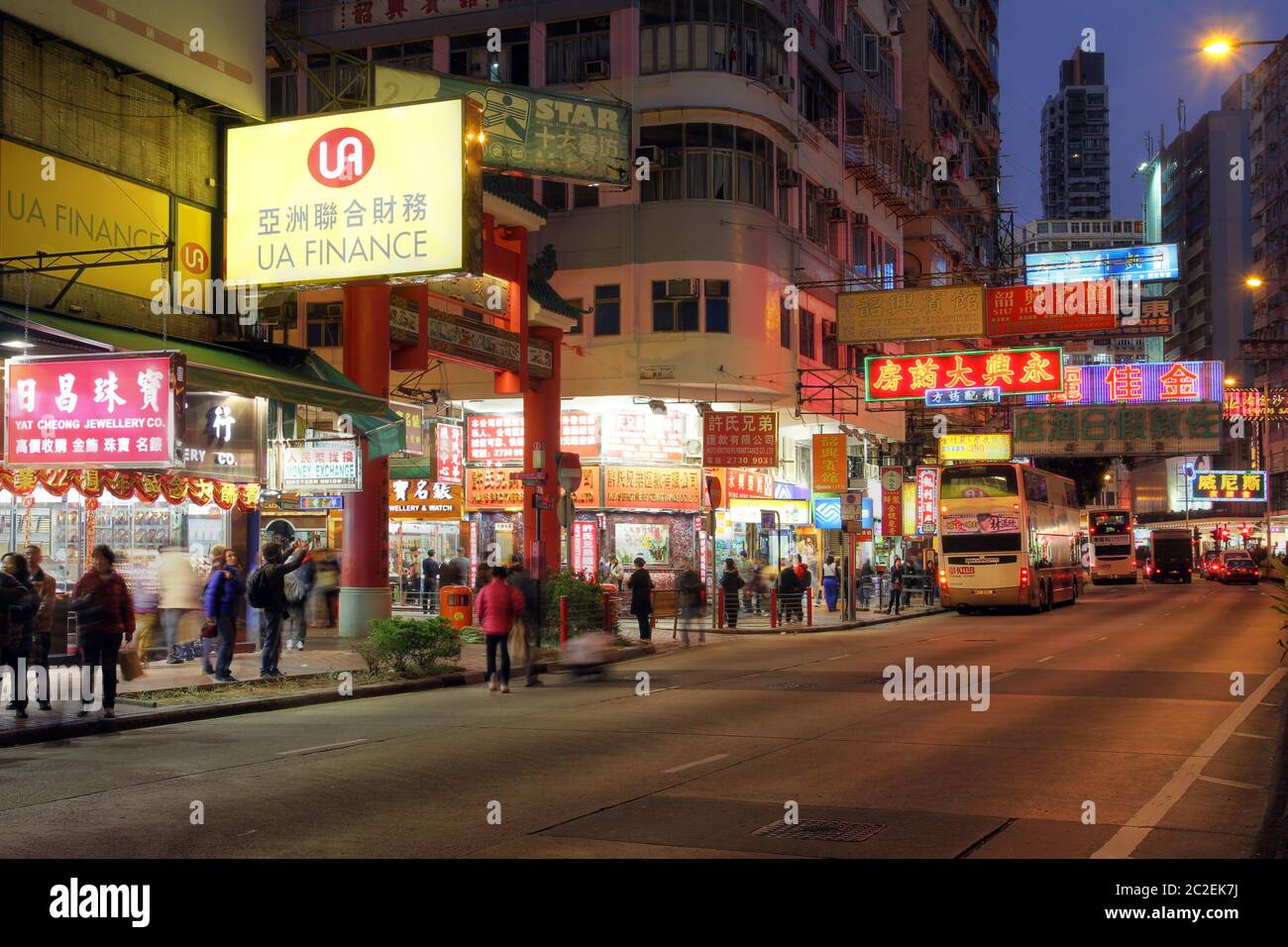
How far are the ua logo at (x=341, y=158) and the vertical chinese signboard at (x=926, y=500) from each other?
35696mm

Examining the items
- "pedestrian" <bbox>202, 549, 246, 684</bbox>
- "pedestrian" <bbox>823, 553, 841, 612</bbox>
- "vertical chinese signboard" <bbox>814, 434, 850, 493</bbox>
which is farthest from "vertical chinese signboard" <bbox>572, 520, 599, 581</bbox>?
"pedestrian" <bbox>202, 549, 246, 684</bbox>

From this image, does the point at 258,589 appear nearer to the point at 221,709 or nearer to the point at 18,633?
the point at 221,709

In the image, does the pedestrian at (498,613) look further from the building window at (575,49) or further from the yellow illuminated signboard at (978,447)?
the yellow illuminated signboard at (978,447)

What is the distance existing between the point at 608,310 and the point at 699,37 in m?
8.47

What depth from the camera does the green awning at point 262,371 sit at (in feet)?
60.2

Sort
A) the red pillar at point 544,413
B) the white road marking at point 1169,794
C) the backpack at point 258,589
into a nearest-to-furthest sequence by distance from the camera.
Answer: the white road marking at point 1169,794 → the backpack at point 258,589 → the red pillar at point 544,413

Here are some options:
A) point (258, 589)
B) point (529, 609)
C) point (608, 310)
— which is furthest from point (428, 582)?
point (258, 589)

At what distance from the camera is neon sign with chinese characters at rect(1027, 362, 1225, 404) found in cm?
6284

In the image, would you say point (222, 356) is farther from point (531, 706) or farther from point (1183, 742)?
point (1183, 742)

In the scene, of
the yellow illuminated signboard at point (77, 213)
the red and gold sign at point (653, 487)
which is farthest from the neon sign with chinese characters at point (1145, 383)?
Answer: the yellow illuminated signboard at point (77, 213)

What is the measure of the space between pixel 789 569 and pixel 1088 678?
56.8ft

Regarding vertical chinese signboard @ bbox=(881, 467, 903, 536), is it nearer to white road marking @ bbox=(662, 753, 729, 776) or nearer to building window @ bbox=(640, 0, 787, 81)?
building window @ bbox=(640, 0, 787, 81)

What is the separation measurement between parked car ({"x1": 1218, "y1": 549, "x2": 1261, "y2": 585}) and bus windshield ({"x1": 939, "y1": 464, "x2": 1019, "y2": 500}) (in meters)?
39.4

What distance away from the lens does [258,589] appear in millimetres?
19531
